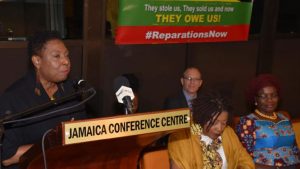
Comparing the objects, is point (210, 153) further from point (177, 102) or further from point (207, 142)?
point (177, 102)

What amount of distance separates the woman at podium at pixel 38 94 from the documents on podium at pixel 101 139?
1.65 feet

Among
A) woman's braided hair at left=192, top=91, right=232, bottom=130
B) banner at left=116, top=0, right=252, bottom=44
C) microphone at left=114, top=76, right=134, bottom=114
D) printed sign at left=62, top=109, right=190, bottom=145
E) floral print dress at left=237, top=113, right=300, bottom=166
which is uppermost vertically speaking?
banner at left=116, top=0, right=252, bottom=44

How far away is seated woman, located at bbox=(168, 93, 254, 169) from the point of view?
3.27 m

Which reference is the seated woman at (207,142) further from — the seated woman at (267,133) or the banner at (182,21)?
the banner at (182,21)

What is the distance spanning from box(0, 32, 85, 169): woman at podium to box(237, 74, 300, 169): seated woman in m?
1.74

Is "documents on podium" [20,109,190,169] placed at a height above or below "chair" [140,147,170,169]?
above

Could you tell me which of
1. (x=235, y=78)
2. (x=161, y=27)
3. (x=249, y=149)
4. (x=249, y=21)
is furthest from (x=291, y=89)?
(x=249, y=149)

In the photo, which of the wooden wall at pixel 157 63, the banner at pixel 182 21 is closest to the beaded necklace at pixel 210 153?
the banner at pixel 182 21

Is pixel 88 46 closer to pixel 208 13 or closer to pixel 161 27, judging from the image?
pixel 161 27

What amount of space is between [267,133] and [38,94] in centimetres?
213

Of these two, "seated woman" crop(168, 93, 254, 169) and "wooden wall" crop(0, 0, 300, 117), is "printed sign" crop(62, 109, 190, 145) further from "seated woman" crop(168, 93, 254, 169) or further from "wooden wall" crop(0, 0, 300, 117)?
"wooden wall" crop(0, 0, 300, 117)

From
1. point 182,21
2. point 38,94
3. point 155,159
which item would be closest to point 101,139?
point 38,94

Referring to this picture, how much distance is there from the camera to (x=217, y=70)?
6410 millimetres

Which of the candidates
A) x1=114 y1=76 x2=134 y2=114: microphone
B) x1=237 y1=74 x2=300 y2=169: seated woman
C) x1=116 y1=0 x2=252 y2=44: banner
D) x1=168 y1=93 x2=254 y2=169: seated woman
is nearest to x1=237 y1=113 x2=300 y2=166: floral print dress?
x1=237 y1=74 x2=300 y2=169: seated woman
